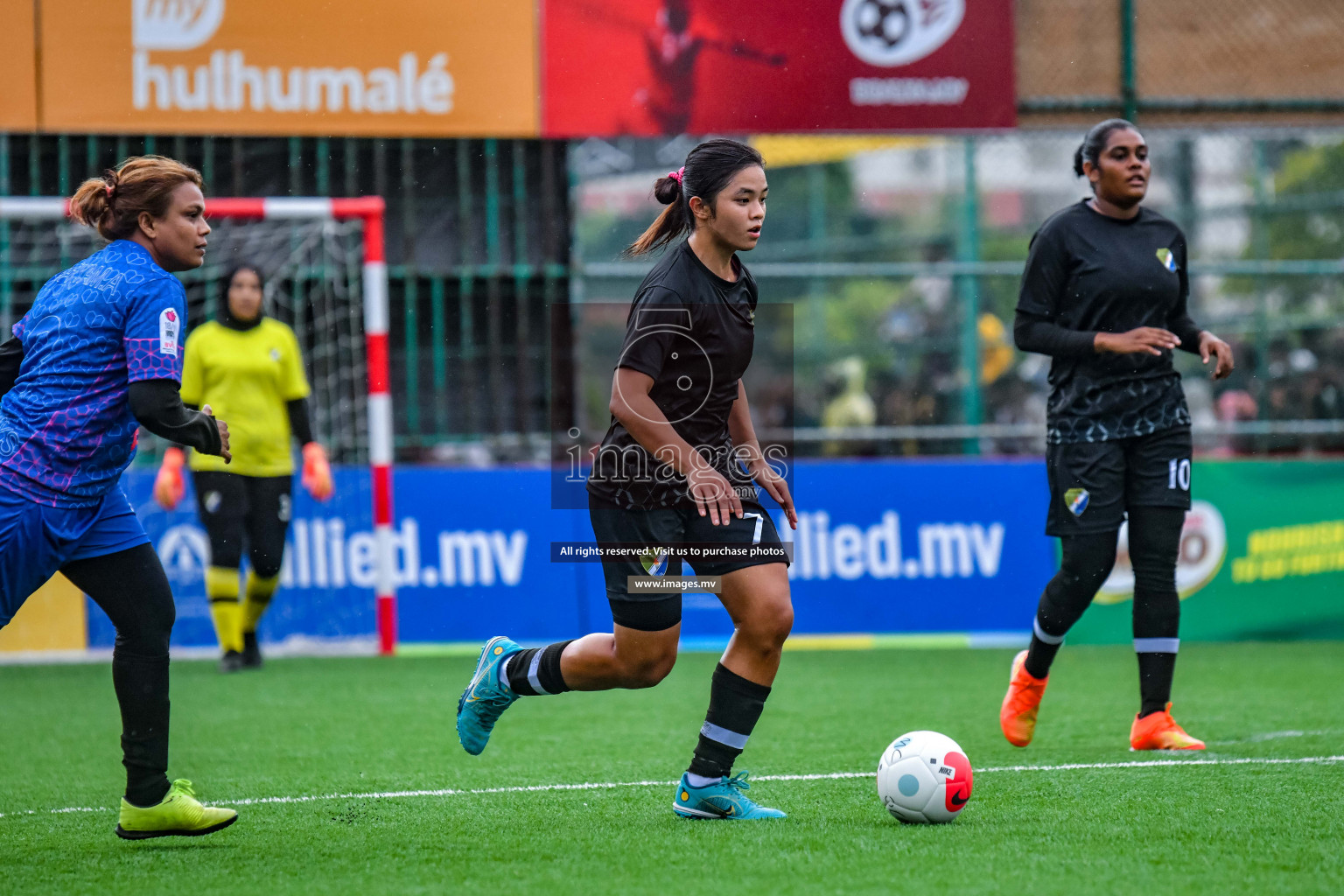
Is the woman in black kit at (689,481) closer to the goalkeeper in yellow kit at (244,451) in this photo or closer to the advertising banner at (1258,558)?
the goalkeeper in yellow kit at (244,451)

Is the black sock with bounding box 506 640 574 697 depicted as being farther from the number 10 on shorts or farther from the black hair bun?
the number 10 on shorts

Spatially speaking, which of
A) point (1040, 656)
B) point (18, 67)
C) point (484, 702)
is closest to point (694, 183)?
point (484, 702)

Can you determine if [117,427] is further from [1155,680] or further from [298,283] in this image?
[298,283]

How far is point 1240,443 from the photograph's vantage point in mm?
11547

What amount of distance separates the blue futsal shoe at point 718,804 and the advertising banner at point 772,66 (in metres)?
6.85

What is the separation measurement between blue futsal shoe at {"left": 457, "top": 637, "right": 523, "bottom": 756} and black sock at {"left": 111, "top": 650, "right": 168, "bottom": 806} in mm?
938

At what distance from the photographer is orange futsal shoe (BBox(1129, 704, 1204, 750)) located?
5656mm

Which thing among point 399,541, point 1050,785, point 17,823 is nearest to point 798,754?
point 1050,785

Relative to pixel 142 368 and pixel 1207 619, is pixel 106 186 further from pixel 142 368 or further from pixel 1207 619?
pixel 1207 619

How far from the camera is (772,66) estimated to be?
10.9m

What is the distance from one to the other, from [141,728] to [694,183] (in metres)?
2.07

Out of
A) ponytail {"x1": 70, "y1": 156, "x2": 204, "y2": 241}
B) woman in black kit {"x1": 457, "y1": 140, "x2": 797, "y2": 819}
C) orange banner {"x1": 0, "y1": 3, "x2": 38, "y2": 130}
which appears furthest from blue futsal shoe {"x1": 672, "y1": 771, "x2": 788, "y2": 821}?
orange banner {"x1": 0, "y1": 3, "x2": 38, "y2": 130}

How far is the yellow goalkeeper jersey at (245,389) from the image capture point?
28.3 feet

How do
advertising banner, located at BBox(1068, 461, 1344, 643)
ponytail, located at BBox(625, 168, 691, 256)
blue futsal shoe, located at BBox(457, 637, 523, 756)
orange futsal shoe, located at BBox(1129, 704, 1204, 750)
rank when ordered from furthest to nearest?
advertising banner, located at BBox(1068, 461, 1344, 643) < orange futsal shoe, located at BBox(1129, 704, 1204, 750) < blue futsal shoe, located at BBox(457, 637, 523, 756) < ponytail, located at BBox(625, 168, 691, 256)
